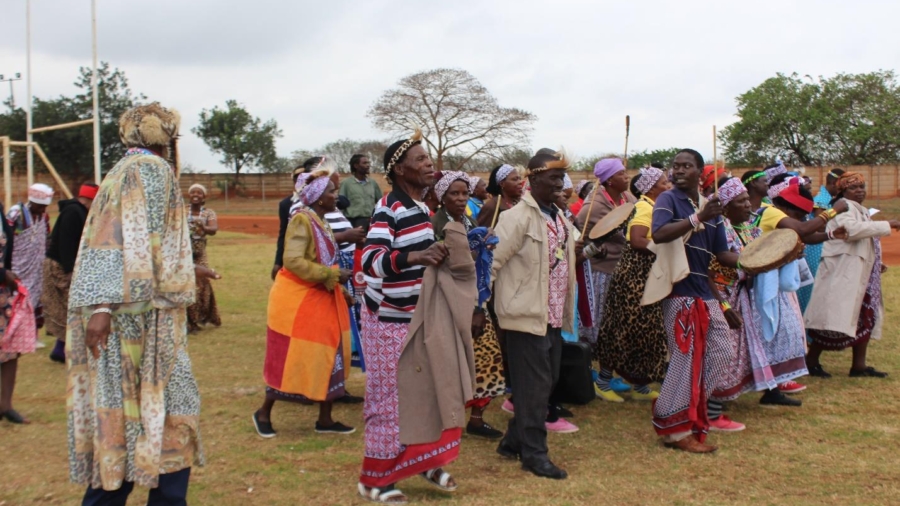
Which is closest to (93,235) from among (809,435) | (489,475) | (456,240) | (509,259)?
(456,240)

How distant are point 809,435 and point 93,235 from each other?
505cm

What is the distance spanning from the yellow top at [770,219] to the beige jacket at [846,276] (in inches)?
49.0

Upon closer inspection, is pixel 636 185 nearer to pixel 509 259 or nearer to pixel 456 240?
pixel 509 259

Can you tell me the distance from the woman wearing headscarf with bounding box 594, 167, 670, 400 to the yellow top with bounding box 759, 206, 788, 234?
36.5 inches

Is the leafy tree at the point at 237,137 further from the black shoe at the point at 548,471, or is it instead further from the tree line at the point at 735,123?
the black shoe at the point at 548,471

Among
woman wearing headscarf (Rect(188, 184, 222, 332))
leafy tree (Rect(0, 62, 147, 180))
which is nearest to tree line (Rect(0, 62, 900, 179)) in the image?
leafy tree (Rect(0, 62, 147, 180))

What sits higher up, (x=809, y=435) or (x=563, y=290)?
(x=563, y=290)

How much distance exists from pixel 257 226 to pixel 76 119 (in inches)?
303

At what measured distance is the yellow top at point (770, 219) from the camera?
22.6 feet

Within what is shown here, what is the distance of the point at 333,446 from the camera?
6.01m

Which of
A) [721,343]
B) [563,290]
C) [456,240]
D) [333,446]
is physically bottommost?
[333,446]

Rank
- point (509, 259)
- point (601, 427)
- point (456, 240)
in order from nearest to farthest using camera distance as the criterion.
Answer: point (456, 240) → point (509, 259) → point (601, 427)

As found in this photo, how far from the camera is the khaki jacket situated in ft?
15.0

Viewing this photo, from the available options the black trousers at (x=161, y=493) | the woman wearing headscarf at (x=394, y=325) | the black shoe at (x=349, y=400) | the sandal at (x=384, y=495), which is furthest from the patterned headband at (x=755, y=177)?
the black trousers at (x=161, y=493)
